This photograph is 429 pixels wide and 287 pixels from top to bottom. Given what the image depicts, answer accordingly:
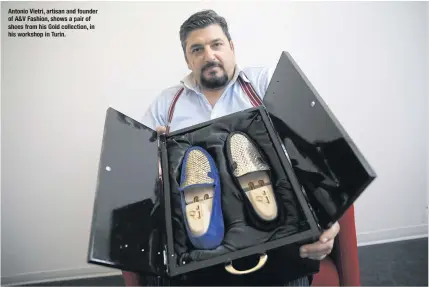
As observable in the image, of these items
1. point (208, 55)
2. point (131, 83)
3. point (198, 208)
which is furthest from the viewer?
point (131, 83)

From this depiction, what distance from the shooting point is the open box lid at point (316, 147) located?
43 centimetres

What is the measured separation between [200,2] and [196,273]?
830 mm

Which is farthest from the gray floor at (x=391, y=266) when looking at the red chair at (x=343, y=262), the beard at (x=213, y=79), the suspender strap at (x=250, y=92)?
the beard at (x=213, y=79)

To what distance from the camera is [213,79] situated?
84 cm

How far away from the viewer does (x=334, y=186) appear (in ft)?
1.52

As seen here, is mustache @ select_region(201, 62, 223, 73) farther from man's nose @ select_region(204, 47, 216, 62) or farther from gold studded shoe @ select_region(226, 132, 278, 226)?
gold studded shoe @ select_region(226, 132, 278, 226)

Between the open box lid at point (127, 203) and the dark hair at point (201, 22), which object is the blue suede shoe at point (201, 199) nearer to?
the open box lid at point (127, 203)

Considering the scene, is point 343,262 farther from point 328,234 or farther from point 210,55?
point 210,55

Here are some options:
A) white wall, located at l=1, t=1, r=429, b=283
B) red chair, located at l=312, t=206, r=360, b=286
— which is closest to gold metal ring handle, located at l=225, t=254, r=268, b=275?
red chair, located at l=312, t=206, r=360, b=286

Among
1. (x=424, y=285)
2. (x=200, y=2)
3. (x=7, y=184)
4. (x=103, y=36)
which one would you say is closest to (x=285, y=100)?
(x=200, y=2)

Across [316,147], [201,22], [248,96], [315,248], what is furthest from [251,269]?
[201,22]

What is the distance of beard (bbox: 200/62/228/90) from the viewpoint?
82cm

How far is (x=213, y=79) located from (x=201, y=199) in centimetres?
40

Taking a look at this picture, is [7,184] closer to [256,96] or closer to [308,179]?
[256,96]
